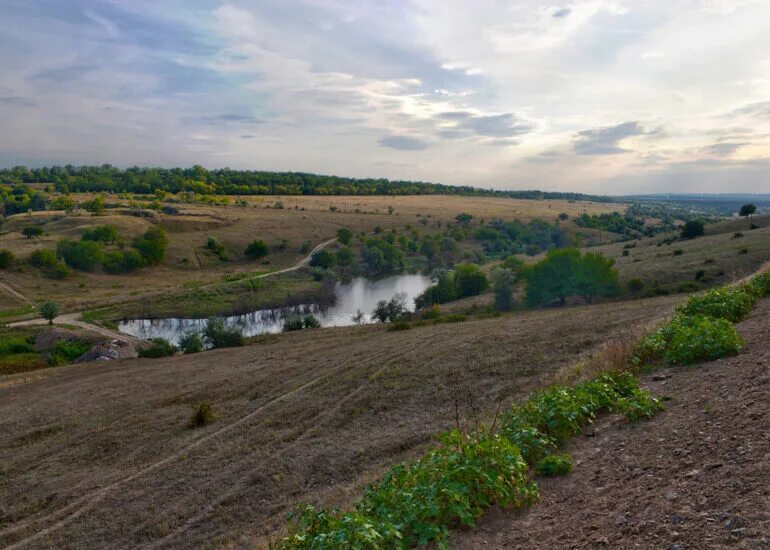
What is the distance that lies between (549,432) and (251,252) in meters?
81.0

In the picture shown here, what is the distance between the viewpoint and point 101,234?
78812 millimetres

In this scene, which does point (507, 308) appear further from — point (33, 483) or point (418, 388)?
point (33, 483)

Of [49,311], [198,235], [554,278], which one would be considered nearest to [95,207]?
[198,235]

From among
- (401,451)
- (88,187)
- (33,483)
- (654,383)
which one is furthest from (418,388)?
(88,187)

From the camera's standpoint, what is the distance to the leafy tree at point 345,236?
306ft

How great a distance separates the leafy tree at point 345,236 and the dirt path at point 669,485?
87.0 metres

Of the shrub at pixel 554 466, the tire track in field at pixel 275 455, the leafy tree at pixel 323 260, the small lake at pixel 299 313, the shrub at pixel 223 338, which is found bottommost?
the small lake at pixel 299 313

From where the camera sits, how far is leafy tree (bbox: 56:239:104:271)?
70.1m

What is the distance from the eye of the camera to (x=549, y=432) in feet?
23.0

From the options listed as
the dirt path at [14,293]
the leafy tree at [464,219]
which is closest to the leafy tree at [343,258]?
the dirt path at [14,293]

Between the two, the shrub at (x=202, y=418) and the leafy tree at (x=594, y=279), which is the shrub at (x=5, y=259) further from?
the leafy tree at (x=594, y=279)

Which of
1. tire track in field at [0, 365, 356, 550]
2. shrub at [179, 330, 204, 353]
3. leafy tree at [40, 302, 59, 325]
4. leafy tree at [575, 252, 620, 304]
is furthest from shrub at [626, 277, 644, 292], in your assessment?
leafy tree at [40, 302, 59, 325]

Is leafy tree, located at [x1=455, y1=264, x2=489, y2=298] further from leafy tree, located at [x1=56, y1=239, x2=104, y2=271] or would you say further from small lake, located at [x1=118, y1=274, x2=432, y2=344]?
leafy tree, located at [x1=56, y1=239, x2=104, y2=271]

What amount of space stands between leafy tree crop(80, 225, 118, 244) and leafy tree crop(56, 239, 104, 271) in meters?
5.41
